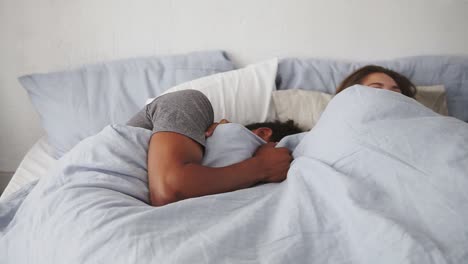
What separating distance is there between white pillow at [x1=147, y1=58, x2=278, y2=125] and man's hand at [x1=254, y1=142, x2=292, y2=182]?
34cm

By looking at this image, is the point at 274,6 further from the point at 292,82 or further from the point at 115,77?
the point at 115,77

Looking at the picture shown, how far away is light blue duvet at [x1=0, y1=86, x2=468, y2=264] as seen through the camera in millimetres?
675

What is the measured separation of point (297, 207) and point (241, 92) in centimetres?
63

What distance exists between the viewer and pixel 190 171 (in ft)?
2.86

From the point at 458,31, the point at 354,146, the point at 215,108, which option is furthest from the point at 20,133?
the point at 458,31

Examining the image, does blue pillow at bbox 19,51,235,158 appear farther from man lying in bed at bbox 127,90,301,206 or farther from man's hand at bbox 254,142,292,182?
man's hand at bbox 254,142,292,182

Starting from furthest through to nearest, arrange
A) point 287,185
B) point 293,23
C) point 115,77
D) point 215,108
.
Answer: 1. point 293,23
2. point 115,77
3. point 215,108
4. point 287,185

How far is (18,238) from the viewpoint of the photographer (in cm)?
80

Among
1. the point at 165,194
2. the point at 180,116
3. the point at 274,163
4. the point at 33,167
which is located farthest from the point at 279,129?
the point at 33,167

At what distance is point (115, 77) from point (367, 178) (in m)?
0.94

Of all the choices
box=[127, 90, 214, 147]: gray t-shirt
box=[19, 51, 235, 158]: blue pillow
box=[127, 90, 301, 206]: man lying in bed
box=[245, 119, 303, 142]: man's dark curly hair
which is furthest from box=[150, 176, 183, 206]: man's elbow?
box=[19, 51, 235, 158]: blue pillow

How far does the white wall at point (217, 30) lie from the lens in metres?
→ 1.49

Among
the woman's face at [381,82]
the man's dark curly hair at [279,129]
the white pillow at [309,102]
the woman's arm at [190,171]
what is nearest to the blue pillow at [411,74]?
the white pillow at [309,102]

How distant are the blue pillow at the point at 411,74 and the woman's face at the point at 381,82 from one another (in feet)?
0.66
